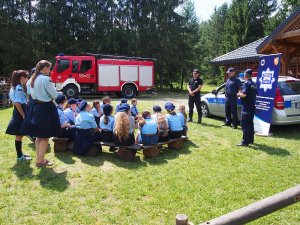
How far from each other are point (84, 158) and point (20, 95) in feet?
5.78

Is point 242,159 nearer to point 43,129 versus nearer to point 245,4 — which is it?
point 43,129

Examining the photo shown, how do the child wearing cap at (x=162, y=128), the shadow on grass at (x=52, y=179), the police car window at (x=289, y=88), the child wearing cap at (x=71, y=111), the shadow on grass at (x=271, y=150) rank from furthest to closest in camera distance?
the police car window at (x=289, y=88) → the child wearing cap at (x=71, y=111) → the child wearing cap at (x=162, y=128) → the shadow on grass at (x=271, y=150) → the shadow on grass at (x=52, y=179)

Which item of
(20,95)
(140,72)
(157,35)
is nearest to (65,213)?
(20,95)

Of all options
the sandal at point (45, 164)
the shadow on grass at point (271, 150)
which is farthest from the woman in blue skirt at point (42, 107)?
the shadow on grass at point (271, 150)

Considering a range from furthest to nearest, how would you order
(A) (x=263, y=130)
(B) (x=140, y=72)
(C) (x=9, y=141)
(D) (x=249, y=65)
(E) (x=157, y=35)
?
(E) (x=157, y=35) < (B) (x=140, y=72) < (D) (x=249, y=65) < (A) (x=263, y=130) < (C) (x=9, y=141)

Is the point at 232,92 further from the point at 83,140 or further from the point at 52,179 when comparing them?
the point at 52,179

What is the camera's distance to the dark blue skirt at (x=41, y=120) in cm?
→ 538

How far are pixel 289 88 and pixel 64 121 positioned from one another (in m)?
6.07

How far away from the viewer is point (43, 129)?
Result: 5.40 metres

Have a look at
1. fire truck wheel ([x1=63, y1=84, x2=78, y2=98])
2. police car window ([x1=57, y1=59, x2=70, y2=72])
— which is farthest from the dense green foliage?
fire truck wheel ([x1=63, y1=84, x2=78, y2=98])

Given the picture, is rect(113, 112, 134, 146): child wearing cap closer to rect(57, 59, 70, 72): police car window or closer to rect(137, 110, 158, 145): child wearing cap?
rect(137, 110, 158, 145): child wearing cap

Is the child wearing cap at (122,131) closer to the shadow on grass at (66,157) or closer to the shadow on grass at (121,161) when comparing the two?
the shadow on grass at (121,161)

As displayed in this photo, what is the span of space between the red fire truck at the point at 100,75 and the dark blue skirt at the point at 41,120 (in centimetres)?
1423

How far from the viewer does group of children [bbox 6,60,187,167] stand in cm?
539
